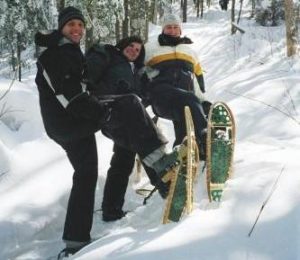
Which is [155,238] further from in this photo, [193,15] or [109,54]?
[193,15]

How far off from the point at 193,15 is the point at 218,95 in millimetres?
41505

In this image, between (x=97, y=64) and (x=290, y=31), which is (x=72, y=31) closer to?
(x=97, y=64)

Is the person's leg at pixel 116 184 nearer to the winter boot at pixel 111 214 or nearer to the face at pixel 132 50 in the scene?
the winter boot at pixel 111 214

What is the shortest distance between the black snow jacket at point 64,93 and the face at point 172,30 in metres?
2.01

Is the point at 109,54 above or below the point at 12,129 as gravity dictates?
above

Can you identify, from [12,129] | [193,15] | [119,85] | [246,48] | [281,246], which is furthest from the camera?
[193,15]

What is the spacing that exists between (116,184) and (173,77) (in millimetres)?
1470

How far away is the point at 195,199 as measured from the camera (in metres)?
4.38

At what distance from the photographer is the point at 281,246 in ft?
8.97

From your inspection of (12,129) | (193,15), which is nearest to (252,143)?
(12,129)

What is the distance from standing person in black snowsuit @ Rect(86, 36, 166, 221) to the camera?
4.42 metres

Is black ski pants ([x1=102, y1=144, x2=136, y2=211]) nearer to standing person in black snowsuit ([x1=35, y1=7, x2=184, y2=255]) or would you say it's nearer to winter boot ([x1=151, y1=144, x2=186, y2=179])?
standing person in black snowsuit ([x1=35, y1=7, x2=184, y2=255])

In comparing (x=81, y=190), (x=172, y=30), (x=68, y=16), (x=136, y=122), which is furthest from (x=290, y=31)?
(x=81, y=190)

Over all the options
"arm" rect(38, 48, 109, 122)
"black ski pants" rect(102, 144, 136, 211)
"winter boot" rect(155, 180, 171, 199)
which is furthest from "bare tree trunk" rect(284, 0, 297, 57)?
"arm" rect(38, 48, 109, 122)
